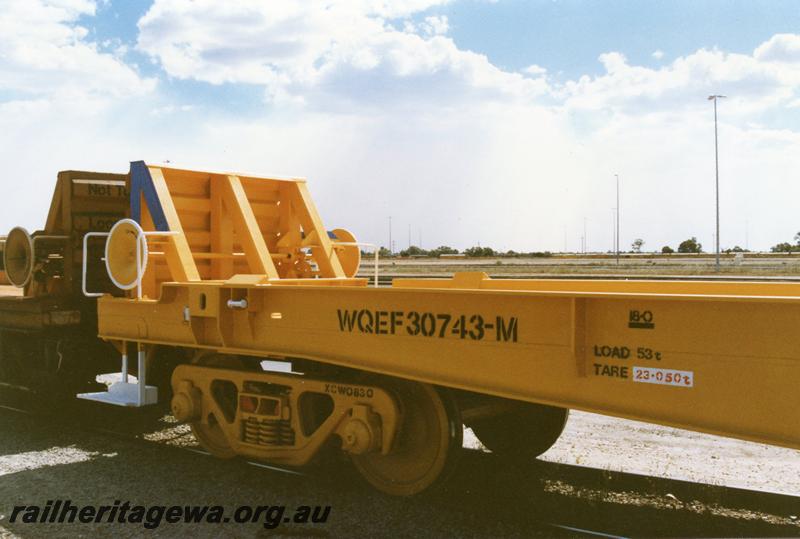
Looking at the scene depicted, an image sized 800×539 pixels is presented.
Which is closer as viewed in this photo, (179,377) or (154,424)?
(179,377)

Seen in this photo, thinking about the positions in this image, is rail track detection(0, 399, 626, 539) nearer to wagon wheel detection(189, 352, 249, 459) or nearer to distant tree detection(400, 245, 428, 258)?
wagon wheel detection(189, 352, 249, 459)

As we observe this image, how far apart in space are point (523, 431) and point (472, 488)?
98 centimetres

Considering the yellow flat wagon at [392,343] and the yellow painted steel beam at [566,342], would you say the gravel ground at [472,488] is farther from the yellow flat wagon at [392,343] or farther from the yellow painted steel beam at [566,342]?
the yellow painted steel beam at [566,342]

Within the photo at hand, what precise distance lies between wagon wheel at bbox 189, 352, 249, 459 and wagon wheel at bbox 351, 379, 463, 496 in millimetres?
1390

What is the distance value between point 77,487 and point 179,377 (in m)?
1.12

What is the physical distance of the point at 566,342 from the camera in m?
4.14

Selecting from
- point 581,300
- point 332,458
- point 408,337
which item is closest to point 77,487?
point 332,458

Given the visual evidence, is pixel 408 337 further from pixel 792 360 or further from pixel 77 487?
pixel 77 487

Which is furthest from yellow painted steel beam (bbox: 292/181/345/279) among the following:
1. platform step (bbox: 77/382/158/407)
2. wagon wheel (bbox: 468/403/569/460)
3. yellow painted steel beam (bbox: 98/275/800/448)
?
wagon wheel (bbox: 468/403/569/460)

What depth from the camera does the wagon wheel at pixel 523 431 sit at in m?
6.16

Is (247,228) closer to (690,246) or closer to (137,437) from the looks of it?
(137,437)

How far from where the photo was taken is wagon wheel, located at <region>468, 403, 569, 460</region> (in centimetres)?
616

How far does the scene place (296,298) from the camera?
17.6 feet

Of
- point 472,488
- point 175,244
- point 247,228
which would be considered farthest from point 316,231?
point 472,488
